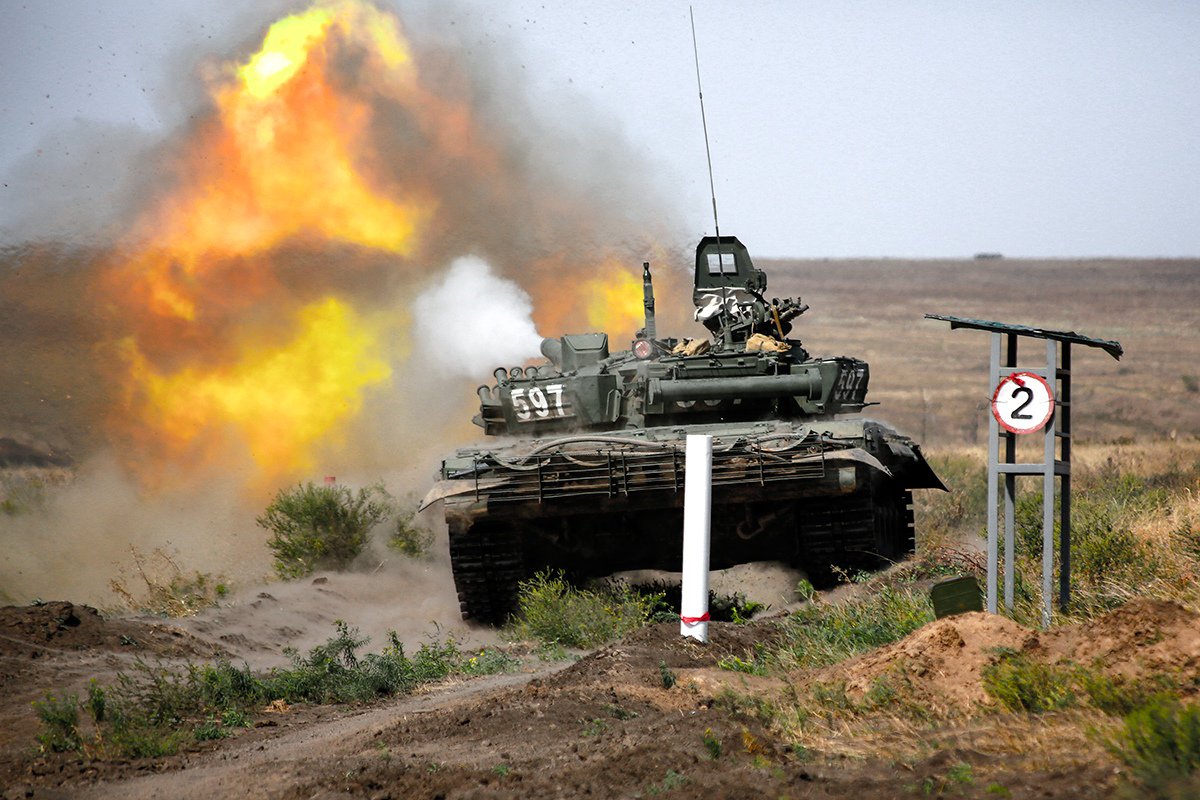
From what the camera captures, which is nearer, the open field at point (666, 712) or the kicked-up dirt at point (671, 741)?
the kicked-up dirt at point (671, 741)

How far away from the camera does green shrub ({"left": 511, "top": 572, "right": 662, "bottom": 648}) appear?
11125 millimetres

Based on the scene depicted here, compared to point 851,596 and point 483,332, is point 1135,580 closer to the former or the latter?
point 851,596

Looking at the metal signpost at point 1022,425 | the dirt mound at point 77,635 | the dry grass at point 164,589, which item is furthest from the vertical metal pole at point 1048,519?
the dry grass at point 164,589

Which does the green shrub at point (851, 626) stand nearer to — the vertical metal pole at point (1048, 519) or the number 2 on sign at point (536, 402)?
the vertical metal pole at point (1048, 519)

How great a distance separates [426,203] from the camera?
68.5ft

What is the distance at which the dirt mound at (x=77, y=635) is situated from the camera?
10000mm

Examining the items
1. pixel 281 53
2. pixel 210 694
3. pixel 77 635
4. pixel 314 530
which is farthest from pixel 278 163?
pixel 210 694

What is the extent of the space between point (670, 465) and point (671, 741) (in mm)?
5790

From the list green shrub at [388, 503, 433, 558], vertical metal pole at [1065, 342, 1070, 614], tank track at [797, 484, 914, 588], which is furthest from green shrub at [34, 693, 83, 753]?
green shrub at [388, 503, 433, 558]

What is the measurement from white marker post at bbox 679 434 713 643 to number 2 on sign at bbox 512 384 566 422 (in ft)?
15.8

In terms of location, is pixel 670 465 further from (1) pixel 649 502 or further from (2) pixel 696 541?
(2) pixel 696 541

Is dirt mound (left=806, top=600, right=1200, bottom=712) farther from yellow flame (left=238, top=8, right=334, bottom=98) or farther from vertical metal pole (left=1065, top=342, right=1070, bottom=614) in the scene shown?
yellow flame (left=238, top=8, right=334, bottom=98)

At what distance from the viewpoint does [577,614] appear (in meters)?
11.3

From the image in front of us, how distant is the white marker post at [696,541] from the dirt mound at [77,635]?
3.98 meters
